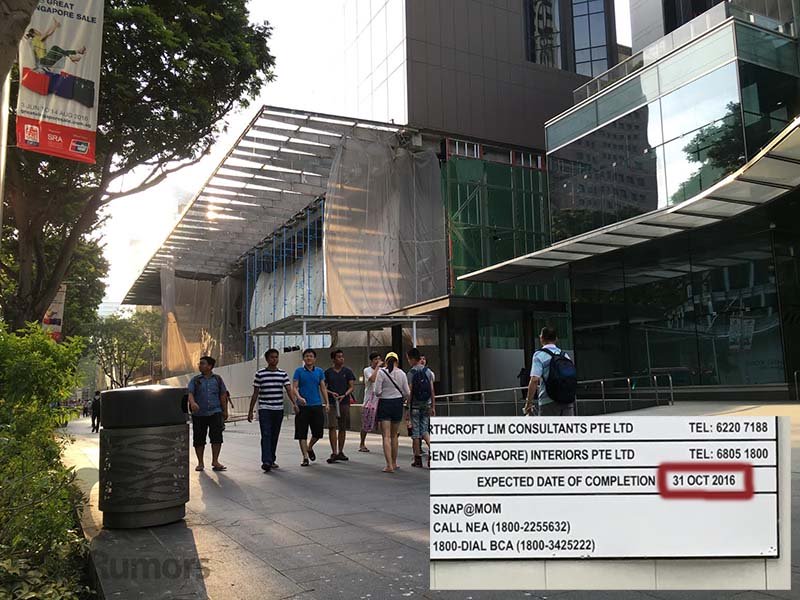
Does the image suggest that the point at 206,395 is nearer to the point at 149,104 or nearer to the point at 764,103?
the point at 149,104

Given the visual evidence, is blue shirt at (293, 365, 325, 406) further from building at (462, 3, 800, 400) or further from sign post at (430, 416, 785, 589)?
building at (462, 3, 800, 400)

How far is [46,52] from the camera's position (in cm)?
796

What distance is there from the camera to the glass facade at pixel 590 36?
33625 millimetres

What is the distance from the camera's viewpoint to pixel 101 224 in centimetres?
1638

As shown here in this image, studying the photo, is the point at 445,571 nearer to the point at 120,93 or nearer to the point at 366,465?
the point at 366,465

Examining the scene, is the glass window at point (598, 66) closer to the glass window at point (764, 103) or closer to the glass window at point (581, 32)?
the glass window at point (581, 32)

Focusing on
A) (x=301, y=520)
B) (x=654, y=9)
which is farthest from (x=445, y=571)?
(x=654, y=9)

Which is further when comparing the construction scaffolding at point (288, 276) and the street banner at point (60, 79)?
the construction scaffolding at point (288, 276)

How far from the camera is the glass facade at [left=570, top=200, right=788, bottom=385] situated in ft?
56.9

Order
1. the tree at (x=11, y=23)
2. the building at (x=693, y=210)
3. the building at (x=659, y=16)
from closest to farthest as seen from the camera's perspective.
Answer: the tree at (x=11, y=23) < the building at (x=693, y=210) < the building at (x=659, y=16)

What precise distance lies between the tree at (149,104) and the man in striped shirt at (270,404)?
4.39 metres

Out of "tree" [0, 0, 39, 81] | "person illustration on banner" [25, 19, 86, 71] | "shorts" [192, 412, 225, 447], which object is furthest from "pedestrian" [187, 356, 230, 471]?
"tree" [0, 0, 39, 81]

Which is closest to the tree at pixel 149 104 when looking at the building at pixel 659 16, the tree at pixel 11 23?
the tree at pixel 11 23

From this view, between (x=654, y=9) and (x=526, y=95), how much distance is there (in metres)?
5.94
